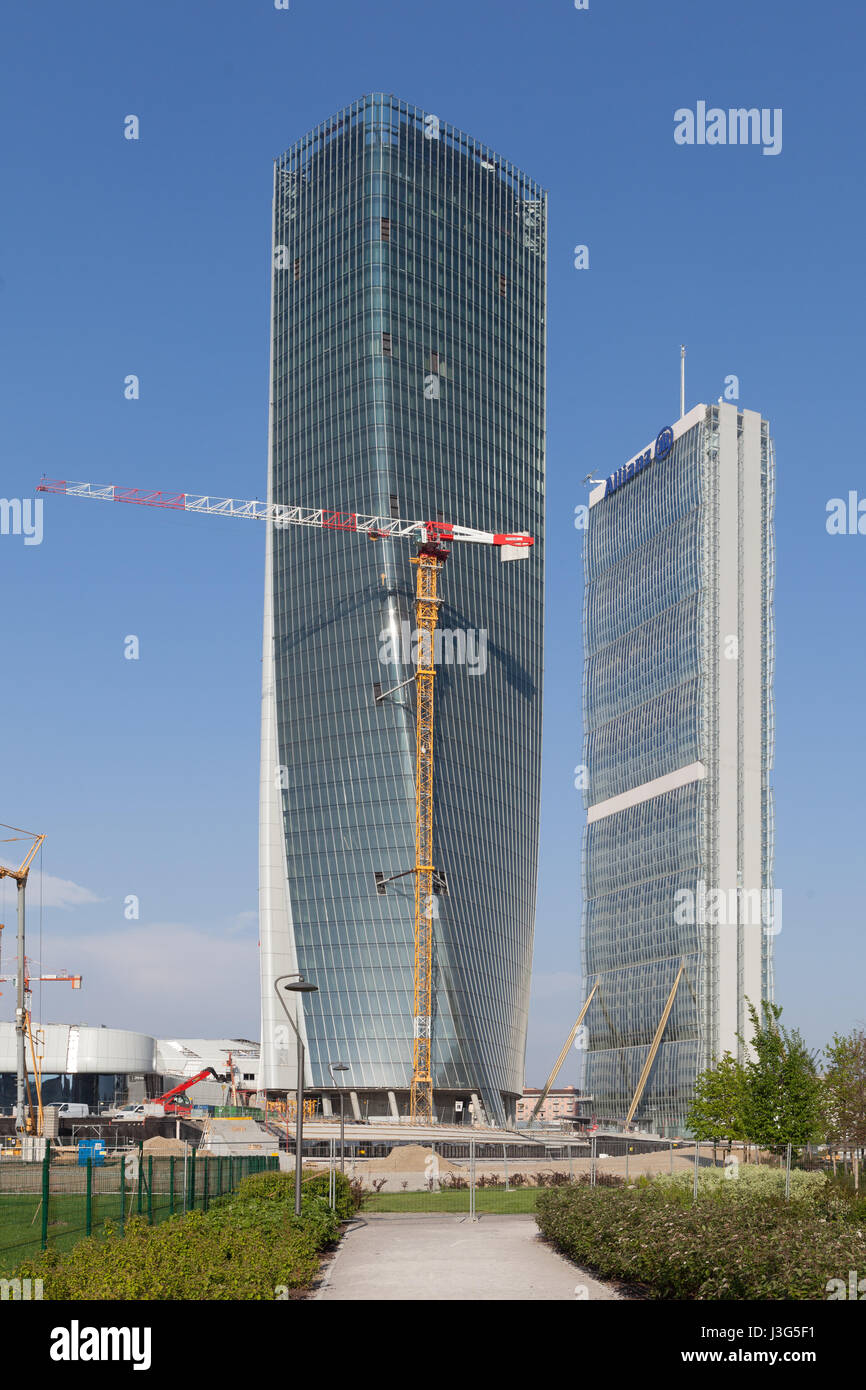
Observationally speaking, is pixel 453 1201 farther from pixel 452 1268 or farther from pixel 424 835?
pixel 424 835

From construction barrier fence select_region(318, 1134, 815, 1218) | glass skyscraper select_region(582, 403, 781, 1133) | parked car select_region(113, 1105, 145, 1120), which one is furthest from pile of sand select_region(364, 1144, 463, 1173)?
glass skyscraper select_region(582, 403, 781, 1133)

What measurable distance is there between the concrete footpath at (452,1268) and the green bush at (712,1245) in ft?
2.48

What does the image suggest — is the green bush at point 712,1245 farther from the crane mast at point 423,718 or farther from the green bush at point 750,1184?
the crane mast at point 423,718

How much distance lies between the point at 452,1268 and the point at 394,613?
11568 centimetres

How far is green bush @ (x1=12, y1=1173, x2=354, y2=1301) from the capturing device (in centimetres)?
1955

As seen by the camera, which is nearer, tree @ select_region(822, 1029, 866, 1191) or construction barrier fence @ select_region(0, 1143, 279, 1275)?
construction barrier fence @ select_region(0, 1143, 279, 1275)

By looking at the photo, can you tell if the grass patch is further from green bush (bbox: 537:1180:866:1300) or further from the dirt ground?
green bush (bbox: 537:1180:866:1300)

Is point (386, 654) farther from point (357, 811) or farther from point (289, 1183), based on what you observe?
point (289, 1183)

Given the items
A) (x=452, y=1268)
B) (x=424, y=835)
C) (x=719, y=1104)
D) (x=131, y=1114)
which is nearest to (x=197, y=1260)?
(x=452, y=1268)

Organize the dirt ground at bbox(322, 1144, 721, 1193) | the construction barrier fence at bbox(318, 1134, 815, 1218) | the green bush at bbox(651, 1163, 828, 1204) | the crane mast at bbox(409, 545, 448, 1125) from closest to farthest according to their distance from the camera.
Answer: the green bush at bbox(651, 1163, 828, 1204) < the construction barrier fence at bbox(318, 1134, 815, 1218) < the dirt ground at bbox(322, 1144, 721, 1193) < the crane mast at bbox(409, 545, 448, 1125)

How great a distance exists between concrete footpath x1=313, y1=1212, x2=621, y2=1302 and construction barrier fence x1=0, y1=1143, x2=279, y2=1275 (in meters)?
4.55

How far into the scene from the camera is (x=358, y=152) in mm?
159625

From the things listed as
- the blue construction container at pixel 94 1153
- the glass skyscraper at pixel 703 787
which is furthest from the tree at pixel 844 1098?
the glass skyscraper at pixel 703 787
